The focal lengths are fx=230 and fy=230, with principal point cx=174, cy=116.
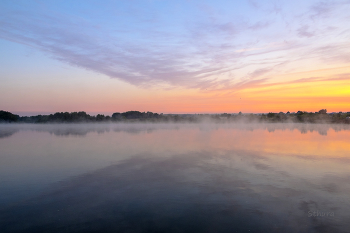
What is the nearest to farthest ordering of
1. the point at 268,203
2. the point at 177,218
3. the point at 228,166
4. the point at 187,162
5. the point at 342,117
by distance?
the point at 177,218 < the point at 268,203 < the point at 228,166 < the point at 187,162 < the point at 342,117

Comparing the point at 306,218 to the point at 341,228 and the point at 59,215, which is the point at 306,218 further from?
the point at 59,215

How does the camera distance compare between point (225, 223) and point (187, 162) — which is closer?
point (225, 223)

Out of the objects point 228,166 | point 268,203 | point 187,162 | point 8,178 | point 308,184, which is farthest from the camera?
point 187,162

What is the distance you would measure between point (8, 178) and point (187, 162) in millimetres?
11667

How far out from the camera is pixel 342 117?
322ft

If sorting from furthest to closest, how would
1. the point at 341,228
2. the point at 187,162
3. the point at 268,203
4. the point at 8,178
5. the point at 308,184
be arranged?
the point at 187,162
the point at 8,178
the point at 308,184
the point at 268,203
the point at 341,228

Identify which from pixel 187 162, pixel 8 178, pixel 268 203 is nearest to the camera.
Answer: pixel 268 203

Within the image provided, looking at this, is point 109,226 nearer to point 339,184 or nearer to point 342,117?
point 339,184

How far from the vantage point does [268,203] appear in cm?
966

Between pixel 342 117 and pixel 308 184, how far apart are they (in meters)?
107

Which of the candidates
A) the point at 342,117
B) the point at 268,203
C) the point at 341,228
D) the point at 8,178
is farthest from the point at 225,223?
the point at 342,117

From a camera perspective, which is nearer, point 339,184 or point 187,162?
point 339,184

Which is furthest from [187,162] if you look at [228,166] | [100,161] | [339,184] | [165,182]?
[339,184]

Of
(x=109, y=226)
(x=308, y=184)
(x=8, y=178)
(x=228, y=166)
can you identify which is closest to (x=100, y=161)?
(x=8, y=178)
